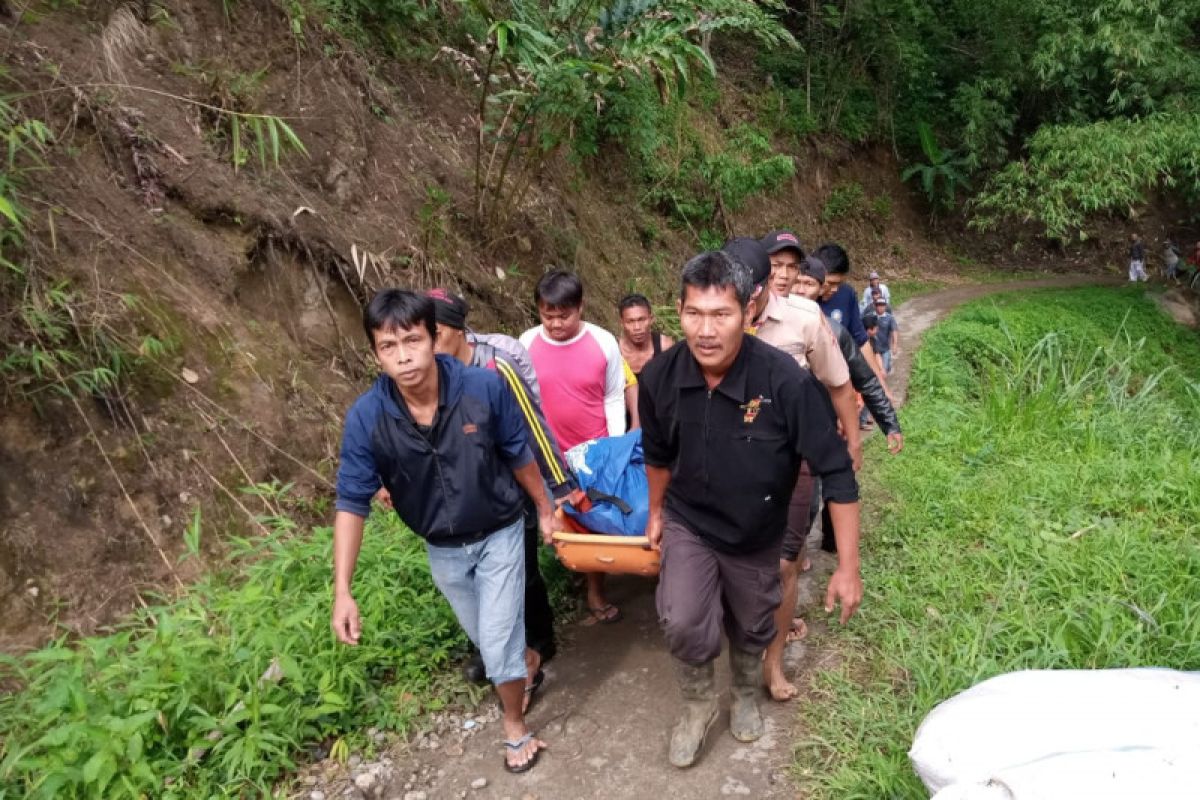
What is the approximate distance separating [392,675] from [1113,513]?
3.79 metres

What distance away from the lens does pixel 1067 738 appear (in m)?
1.93

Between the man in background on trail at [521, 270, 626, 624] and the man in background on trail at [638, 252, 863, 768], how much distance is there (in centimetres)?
100

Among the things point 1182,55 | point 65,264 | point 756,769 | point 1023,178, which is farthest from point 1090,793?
point 1182,55

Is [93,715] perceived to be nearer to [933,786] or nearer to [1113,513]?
[933,786]

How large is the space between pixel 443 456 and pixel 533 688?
129 centimetres

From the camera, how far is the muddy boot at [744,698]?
2963mm

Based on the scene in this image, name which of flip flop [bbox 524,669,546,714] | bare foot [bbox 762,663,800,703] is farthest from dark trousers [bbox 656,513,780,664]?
flip flop [bbox 524,669,546,714]

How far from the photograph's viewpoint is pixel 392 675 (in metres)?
3.47

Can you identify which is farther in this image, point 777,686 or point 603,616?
point 603,616

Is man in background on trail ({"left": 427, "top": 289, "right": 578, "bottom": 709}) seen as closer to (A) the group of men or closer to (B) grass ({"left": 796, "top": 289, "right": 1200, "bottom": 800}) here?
(A) the group of men

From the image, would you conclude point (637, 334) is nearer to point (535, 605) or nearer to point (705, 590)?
point (535, 605)

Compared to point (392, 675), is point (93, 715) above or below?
above

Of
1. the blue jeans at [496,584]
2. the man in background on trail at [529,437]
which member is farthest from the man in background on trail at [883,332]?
the blue jeans at [496,584]

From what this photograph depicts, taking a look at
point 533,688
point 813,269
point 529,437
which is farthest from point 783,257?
point 533,688
